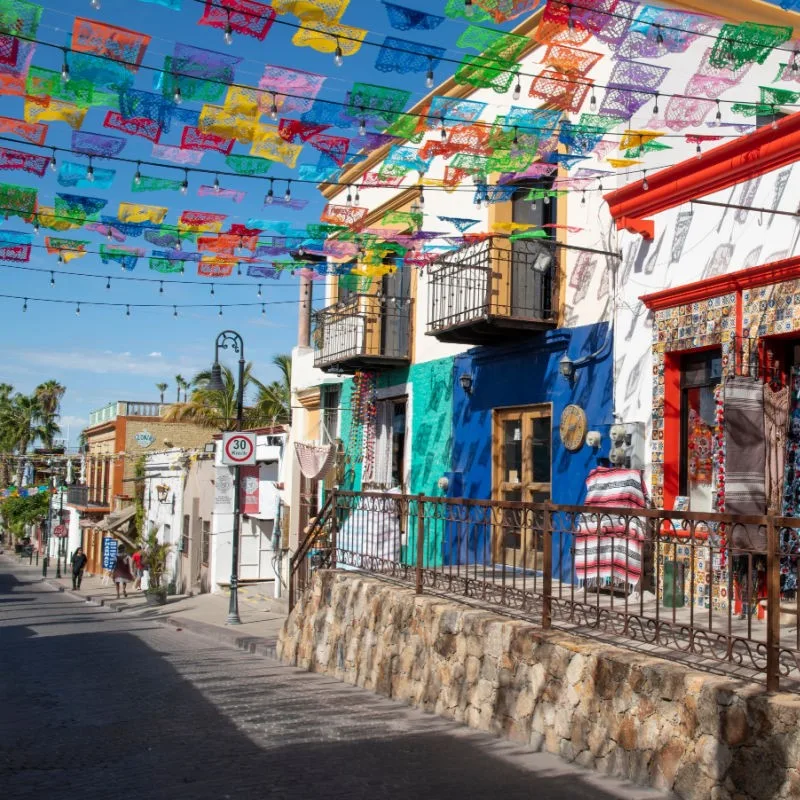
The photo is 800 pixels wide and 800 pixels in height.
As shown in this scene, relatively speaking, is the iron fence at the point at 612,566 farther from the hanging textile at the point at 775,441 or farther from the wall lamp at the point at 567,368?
the wall lamp at the point at 567,368

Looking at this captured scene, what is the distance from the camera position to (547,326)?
13195mm

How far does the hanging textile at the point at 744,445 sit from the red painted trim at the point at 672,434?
1.44 meters

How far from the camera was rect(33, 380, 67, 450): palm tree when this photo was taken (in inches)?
2581

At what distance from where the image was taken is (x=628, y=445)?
36.7ft

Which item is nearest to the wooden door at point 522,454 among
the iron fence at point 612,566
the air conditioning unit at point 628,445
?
the iron fence at point 612,566

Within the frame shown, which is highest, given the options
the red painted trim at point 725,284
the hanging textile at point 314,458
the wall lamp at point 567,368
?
the red painted trim at point 725,284

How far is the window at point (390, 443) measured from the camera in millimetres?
17812

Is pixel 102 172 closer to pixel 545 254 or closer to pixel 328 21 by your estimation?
pixel 328 21

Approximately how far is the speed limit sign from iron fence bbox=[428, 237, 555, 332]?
4.37 meters

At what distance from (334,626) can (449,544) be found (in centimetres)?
233

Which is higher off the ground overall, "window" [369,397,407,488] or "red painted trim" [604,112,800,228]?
"red painted trim" [604,112,800,228]

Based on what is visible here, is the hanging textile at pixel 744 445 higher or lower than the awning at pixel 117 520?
higher

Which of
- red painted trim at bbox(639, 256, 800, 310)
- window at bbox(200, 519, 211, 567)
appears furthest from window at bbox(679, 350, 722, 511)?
window at bbox(200, 519, 211, 567)

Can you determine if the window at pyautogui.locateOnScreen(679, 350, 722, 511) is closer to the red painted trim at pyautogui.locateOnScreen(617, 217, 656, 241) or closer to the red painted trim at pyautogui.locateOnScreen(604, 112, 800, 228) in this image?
the red painted trim at pyautogui.locateOnScreen(617, 217, 656, 241)
